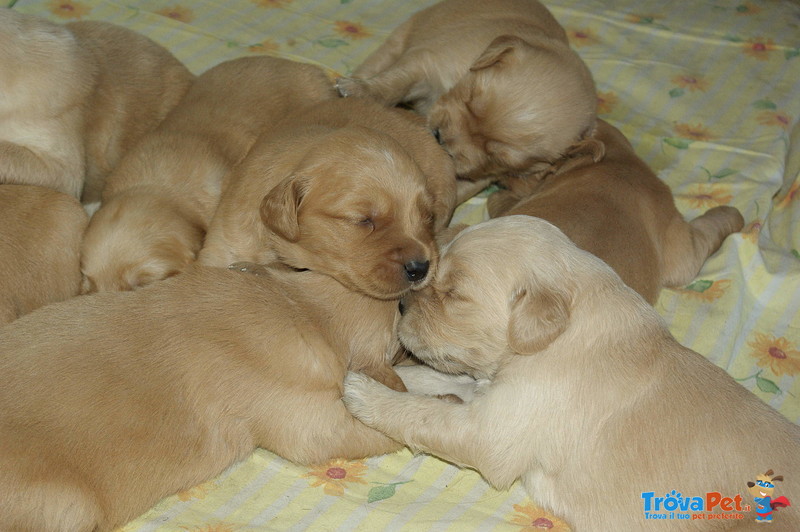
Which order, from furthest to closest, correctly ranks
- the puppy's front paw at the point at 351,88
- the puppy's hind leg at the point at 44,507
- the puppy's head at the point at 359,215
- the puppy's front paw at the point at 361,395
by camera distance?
the puppy's front paw at the point at 351,88 → the puppy's head at the point at 359,215 → the puppy's front paw at the point at 361,395 → the puppy's hind leg at the point at 44,507

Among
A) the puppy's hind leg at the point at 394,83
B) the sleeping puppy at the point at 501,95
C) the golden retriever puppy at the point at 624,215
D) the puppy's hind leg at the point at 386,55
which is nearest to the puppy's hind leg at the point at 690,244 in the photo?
the golden retriever puppy at the point at 624,215

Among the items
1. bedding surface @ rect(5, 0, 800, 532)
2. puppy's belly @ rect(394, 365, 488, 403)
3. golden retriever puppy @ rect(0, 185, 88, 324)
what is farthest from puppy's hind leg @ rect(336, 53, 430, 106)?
puppy's belly @ rect(394, 365, 488, 403)

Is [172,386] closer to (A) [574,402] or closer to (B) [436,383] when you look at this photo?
(B) [436,383]

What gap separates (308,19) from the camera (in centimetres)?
570

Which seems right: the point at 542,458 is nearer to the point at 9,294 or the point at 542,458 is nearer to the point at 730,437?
the point at 730,437

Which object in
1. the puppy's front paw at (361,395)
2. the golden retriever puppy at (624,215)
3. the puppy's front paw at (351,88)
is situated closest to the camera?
the puppy's front paw at (361,395)

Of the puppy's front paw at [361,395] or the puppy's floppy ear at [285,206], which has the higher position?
the puppy's floppy ear at [285,206]

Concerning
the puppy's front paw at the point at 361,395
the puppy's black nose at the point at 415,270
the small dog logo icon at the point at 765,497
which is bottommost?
the puppy's front paw at the point at 361,395

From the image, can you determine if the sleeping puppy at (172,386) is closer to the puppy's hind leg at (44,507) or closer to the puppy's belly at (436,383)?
the puppy's hind leg at (44,507)

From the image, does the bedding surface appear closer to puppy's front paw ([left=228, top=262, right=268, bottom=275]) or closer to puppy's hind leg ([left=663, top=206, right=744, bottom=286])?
puppy's hind leg ([left=663, top=206, right=744, bottom=286])

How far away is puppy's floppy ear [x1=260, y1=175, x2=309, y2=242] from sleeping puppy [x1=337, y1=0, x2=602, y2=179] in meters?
1.18

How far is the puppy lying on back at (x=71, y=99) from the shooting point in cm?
399

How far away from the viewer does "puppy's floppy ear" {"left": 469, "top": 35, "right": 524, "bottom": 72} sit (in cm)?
418

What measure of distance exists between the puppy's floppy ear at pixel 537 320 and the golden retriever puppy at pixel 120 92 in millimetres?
2406
